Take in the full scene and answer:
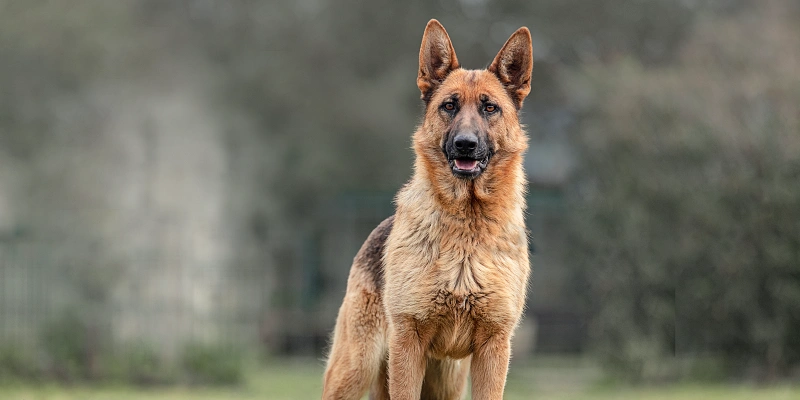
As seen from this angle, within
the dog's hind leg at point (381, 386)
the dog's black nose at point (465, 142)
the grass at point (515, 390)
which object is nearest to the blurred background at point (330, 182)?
the grass at point (515, 390)

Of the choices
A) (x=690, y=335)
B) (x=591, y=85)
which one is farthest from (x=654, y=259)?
(x=591, y=85)

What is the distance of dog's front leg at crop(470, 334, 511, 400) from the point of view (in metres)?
5.25

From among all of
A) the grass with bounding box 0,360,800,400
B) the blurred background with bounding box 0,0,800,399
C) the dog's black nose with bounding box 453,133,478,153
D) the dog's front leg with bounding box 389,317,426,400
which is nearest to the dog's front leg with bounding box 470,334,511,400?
the dog's front leg with bounding box 389,317,426,400

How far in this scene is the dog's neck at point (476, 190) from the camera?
554cm

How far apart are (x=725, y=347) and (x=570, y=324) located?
12.5 feet

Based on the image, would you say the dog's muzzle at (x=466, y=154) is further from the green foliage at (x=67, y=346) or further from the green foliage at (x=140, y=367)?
the green foliage at (x=67, y=346)

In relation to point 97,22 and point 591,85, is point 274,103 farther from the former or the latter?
point 591,85

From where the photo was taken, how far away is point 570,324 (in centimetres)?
1714

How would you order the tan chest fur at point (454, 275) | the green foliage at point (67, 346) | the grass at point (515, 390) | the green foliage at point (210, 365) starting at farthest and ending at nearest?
the green foliage at point (210, 365) → the green foliage at point (67, 346) → the grass at point (515, 390) → the tan chest fur at point (454, 275)

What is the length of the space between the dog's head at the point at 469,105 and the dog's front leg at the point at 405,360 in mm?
975

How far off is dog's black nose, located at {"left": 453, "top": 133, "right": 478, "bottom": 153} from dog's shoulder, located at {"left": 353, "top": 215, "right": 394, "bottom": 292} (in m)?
0.95

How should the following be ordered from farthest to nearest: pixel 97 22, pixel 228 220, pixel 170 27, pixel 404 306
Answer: pixel 170 27
pixel 97 22
pixel 228 220
pixel 404 306

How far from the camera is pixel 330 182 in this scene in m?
20.8

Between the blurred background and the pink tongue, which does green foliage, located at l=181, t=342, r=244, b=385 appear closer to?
the blurred background
